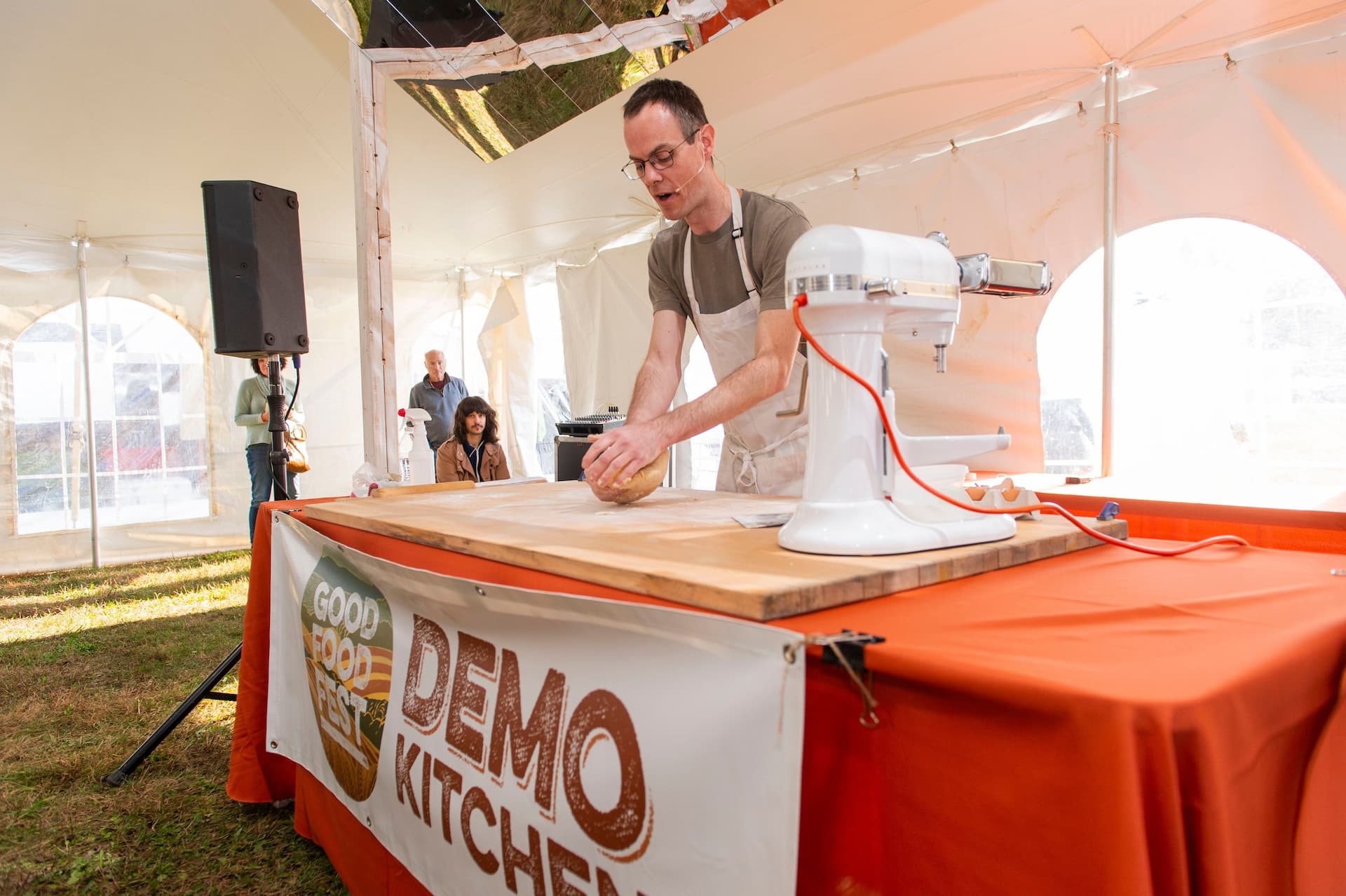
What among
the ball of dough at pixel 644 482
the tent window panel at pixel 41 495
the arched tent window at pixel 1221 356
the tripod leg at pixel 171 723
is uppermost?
the arched tent window at pixel 1221 356

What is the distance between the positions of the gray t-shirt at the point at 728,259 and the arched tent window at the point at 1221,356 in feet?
6.47

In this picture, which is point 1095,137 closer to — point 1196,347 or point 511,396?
point 1196,347

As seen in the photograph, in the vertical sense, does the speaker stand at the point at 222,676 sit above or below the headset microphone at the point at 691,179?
below

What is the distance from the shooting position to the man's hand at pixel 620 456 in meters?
1.37

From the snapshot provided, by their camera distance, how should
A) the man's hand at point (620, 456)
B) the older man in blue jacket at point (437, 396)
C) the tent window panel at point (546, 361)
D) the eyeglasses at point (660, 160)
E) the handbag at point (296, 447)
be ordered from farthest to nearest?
the tent window panel at point (546, 361) < the older man in blue jacket at point (437, 396) < the handbag at point (296, 447) < the eyeglasses at point (660, 160) < the man's hand at point (620, 456)

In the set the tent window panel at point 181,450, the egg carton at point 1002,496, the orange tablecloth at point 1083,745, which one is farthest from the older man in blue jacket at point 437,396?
the orange tablecloth at point 1083,745

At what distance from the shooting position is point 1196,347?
3.29 metres

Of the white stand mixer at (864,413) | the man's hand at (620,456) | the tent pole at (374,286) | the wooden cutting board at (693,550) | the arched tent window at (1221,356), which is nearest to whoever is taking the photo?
the wooden cutting board at (693,550)

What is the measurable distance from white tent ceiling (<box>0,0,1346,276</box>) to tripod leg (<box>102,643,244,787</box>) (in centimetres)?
306

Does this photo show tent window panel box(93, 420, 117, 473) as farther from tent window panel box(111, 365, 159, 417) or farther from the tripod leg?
the tripod leg

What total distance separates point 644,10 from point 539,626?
3.06m

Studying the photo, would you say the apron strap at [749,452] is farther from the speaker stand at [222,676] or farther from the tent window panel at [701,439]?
the tent window panel at [701,439]

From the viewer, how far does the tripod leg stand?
221 cm

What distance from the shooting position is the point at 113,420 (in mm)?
6055
